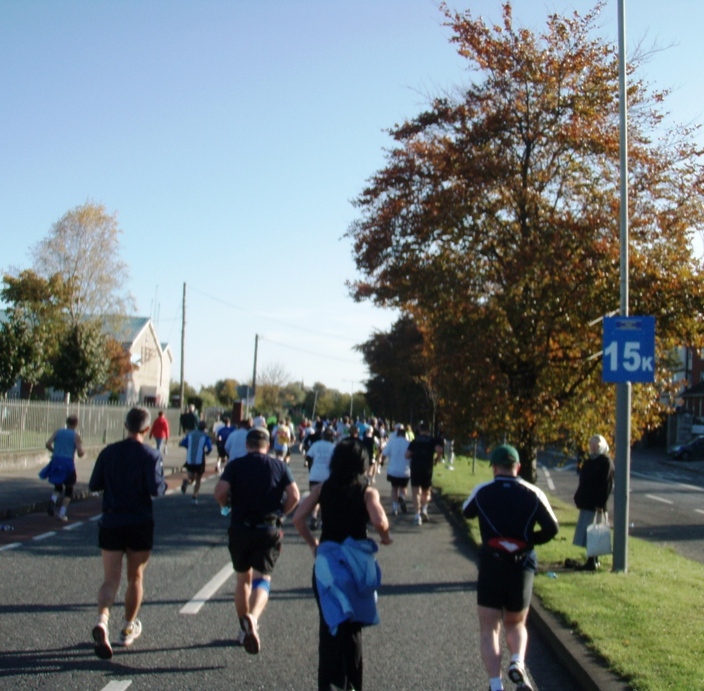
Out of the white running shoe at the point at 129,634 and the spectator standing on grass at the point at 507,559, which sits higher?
the spectator standing on grass at the point at 507,559

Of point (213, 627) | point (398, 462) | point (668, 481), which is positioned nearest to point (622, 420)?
A: point (213, 627)

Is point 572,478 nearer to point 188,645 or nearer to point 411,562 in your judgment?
point 411,562

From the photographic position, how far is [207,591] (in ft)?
32.9

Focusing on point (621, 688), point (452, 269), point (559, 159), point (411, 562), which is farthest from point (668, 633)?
point (559, 159)

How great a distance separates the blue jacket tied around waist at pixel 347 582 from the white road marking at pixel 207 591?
3.53m

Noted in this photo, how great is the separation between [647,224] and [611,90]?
2.60 meters

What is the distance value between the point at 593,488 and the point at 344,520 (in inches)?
274

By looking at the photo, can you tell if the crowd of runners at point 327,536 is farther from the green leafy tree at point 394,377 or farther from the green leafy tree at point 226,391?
the green leafy tree at point 226,391

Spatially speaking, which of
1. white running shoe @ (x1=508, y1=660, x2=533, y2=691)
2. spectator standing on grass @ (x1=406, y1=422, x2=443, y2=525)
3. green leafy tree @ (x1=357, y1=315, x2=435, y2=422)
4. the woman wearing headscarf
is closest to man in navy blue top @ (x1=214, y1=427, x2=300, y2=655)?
white running shoe @ (x1=508, y1=660, x2=533, y2=691)

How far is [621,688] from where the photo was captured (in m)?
6.25

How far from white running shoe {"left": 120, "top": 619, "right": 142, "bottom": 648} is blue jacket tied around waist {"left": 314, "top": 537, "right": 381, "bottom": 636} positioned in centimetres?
245

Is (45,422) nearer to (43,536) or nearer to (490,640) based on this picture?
(43,536)

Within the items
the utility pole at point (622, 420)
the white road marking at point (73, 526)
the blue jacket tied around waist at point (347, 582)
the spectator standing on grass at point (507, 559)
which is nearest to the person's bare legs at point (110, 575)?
the blue jacket tied around waist at point (347, 582)

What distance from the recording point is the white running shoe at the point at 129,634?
7.54 meters
